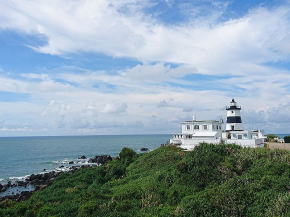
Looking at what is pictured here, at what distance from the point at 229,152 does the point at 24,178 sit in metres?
35.0

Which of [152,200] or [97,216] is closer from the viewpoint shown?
[97,216]

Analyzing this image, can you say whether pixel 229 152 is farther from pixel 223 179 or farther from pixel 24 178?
pixel 24 178

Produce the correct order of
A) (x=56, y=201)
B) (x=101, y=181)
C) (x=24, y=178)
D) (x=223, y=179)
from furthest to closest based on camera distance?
1. (x=24, y=178)
2. (x=101, y=181)
3. (x=56, y=201)
4. (x=223, y=179)

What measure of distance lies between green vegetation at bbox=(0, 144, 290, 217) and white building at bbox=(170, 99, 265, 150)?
1060 cm

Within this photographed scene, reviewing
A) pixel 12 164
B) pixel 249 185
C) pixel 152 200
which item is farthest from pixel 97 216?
pixel 12 164

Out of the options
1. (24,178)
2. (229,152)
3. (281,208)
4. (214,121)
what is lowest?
(24,178)

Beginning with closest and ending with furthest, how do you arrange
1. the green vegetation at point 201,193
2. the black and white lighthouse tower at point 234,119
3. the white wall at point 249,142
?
the green vegetation at point 201,193, the white wall at point 249,142, the black and white lighthouse tower at point 234,119

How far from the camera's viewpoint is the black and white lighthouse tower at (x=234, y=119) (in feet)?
155

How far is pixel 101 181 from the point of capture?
34188 mm

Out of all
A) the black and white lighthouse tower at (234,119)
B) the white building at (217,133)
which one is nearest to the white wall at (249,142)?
the white building at (217,133)

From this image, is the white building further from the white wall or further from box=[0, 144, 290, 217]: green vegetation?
box=[0, 144, 290, 217]: green vegetation

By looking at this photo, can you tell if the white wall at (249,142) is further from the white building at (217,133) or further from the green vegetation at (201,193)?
the green vegetation at (201,193)

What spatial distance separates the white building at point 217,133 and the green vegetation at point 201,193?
1060 cm

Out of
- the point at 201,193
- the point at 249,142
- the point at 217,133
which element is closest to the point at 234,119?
the point at 217,133
